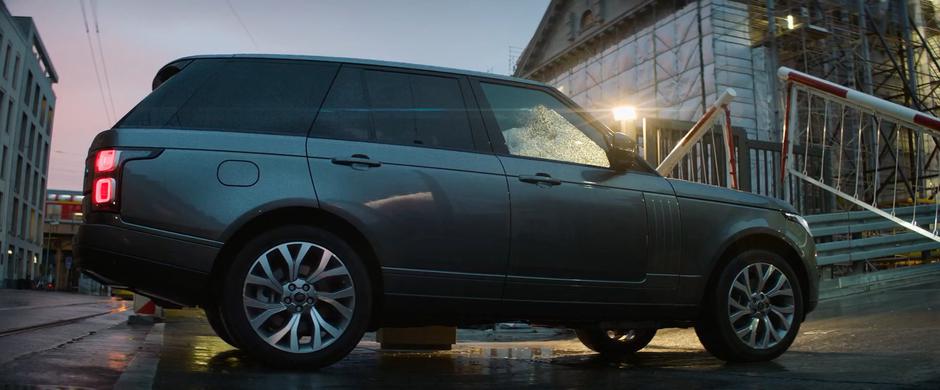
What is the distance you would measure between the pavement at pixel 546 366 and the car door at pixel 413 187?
0.51 meters

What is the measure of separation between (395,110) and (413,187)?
50 centimetres

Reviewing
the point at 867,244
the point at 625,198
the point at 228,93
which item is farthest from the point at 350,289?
the point at 867,244

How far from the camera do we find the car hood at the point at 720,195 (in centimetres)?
477

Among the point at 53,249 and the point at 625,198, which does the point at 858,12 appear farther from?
the point at 53,249

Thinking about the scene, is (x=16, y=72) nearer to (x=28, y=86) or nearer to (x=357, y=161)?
(x=28, y=86)

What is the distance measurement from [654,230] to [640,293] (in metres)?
0.38

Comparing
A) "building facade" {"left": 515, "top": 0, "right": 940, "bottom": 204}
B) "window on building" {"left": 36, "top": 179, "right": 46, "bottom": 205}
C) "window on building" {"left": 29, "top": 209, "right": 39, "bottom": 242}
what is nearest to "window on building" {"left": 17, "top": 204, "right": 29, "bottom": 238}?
"window on building" {"left": 29, "top": 209, "right": 39, "bottom": 242}

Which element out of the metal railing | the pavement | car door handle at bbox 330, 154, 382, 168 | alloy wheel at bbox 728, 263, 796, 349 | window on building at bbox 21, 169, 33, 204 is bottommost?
the pavement

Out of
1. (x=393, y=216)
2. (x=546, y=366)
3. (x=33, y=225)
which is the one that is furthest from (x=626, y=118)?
(x=33, y=225)

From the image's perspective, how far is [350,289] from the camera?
3.73m

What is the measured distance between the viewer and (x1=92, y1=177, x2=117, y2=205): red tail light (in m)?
3.55

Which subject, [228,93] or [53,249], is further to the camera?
[53,249]

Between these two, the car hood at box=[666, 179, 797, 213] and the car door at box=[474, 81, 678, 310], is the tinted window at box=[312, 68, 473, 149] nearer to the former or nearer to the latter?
the car door at box=[474, 81, 678, 310]

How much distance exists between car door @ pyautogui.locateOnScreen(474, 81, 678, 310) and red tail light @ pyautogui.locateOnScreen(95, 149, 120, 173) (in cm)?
192
